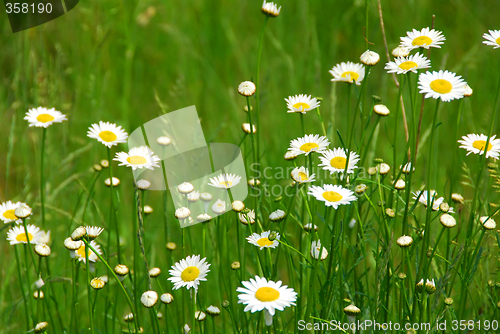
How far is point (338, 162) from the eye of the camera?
1.07 meters

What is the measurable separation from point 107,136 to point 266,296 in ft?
1.95

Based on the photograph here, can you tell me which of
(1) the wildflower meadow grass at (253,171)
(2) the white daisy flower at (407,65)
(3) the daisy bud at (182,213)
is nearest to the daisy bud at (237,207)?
(1) the wildflower meadow grass at (253,171)

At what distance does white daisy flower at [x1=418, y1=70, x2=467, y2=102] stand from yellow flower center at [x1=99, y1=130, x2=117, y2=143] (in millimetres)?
735

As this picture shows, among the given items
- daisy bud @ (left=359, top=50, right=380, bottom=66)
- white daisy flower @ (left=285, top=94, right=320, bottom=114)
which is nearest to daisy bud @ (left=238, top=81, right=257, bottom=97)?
white daisy flower @ (left=285, top=94, right=320, bottom=114)

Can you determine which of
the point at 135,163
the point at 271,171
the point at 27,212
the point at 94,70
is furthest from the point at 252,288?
the point at 94,70

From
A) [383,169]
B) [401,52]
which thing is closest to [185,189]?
[383,169]

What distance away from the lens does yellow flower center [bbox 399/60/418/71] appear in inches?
37.9

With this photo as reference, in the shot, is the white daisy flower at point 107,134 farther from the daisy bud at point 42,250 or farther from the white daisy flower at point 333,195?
the white daisy flower at point 333,195

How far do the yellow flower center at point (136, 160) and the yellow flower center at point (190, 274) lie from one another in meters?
0.29

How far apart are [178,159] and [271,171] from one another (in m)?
0.65

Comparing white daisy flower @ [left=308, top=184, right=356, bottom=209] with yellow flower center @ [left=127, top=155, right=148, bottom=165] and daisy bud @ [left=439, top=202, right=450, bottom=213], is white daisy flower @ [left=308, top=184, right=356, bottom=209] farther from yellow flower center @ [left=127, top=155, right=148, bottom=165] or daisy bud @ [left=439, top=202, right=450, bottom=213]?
yellow flower center @ [left=127, top=155, right=148, bottom=165]

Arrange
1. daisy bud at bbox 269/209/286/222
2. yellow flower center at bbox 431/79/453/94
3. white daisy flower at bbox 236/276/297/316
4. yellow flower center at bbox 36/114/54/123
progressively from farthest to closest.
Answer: yellow flower center at bbox 36/114/54/123 → daisy bud at bbox 269/209/286/222 → yellow flower center at bbox 431/79/453/94 → white daisy flower at bbox 236/276/297/316

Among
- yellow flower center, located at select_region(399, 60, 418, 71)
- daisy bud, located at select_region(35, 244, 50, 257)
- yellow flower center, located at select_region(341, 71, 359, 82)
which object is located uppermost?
yellow flower center, located at select_region(341, 71, 359, 82)

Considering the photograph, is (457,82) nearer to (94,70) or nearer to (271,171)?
(271,171)
